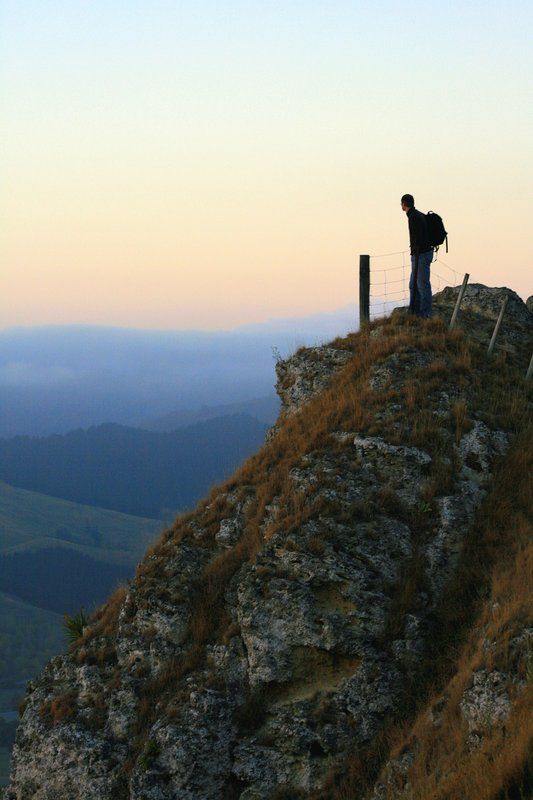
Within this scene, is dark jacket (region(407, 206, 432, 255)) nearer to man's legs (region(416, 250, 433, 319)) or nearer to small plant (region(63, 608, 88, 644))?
man's legs (region(416, 250, 433, 319))

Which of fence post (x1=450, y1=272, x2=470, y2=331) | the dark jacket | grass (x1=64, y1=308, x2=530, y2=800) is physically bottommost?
grass (x1=64, y1=308, x2=530, y2=800)

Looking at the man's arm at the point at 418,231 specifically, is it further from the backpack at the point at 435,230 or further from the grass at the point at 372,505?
the grass at the point at 372,505

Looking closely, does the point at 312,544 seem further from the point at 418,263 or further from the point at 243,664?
the point at 418,263

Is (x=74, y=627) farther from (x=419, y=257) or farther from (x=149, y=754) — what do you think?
(x=419, y=257)

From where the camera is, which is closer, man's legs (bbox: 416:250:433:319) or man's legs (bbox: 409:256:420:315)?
man's legs (bbox: 416:250:433:319)

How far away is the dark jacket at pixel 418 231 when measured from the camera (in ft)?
91.8

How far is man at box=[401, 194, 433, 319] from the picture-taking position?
2795 cm

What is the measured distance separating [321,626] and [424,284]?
47.2 ft

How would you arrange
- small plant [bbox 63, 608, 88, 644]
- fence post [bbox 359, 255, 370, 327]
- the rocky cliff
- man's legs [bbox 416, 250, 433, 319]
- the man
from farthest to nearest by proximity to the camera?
fence post [bbox 359, 255, 370, 327] → man's legs [bbox 416, 250, 433, 319] → the man → small plant [bbox 63, 608, 88, 644] → the rocky cliff

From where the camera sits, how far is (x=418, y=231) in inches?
1102

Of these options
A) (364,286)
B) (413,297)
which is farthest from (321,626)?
(364,286)

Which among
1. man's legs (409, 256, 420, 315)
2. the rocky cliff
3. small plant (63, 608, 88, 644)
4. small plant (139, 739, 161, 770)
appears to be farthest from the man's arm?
small plant (139, 739, 161, 770)

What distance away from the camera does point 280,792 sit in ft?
54.4

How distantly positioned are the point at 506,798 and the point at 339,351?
1745cm
